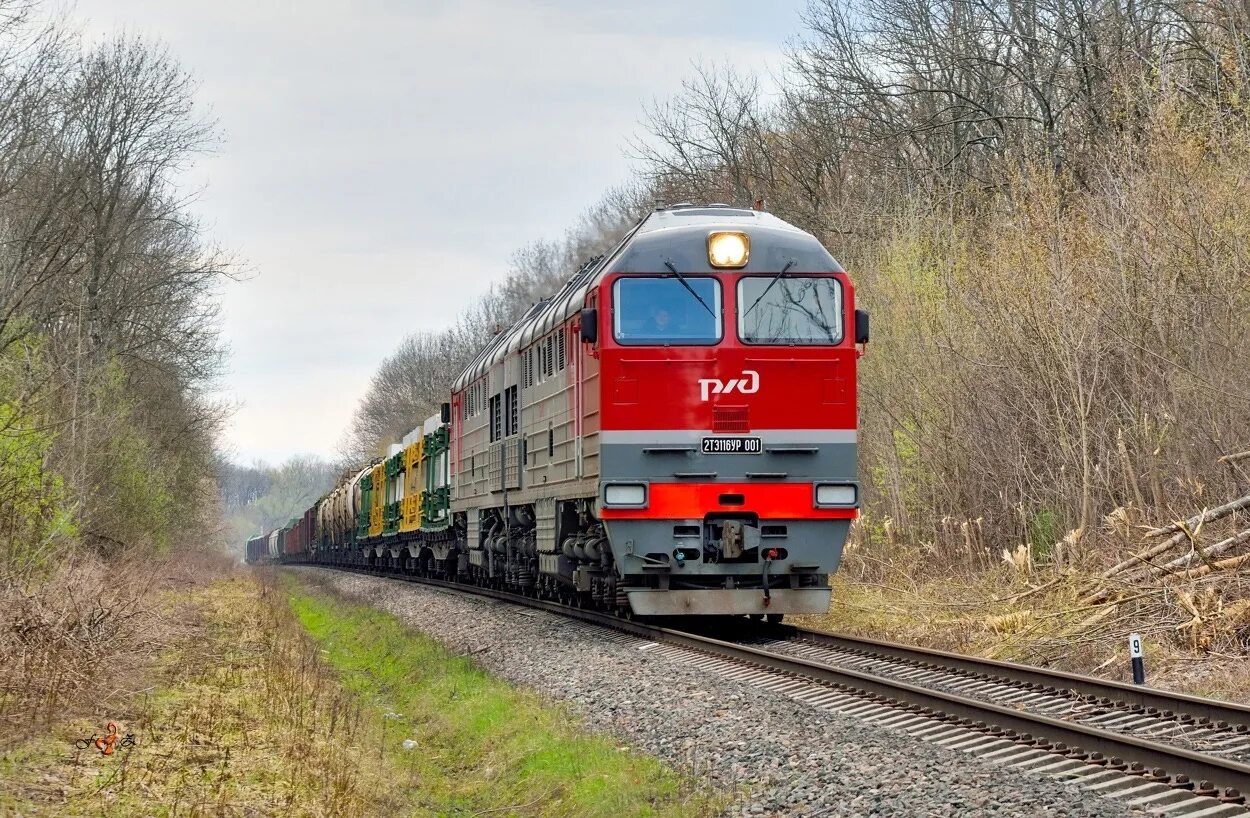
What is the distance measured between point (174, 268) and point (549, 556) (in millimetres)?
19078

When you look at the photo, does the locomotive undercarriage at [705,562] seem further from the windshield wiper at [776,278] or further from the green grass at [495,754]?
the windshield wiper at [776,278]

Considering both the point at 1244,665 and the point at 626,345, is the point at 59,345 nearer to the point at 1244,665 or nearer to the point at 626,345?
the point at 626,345

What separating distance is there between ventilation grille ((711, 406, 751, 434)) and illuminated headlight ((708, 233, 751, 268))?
1351 millimetres

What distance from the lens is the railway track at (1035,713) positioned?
5.83m

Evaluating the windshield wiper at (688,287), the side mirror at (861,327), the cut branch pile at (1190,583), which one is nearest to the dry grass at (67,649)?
the windshield wiper at (688,287)

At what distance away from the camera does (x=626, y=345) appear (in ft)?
41.4

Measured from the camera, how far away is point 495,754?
905 cm

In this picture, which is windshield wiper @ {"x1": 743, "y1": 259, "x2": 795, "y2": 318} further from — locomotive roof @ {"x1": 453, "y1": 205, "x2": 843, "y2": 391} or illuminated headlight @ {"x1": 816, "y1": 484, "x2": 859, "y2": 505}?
illuminated headlight @ {"x1": 816, "y1": 484, "x2": 859, "y2": 505}

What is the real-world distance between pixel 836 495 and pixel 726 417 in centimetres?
122

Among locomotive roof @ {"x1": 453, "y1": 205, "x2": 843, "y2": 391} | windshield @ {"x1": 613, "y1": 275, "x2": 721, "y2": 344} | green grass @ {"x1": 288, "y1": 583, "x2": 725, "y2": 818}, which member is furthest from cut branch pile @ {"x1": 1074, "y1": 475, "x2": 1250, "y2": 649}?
green grass @ {"x1": 288, "y1": 583, "x2": 725, "y2": 818}

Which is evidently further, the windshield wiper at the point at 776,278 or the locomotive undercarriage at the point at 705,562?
the windshield wiper at the point at 776,278

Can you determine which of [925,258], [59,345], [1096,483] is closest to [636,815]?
[1096,483]

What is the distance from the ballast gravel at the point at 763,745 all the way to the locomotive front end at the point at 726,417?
3.73 feet

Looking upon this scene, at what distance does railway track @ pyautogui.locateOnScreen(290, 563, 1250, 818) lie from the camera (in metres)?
5.83
